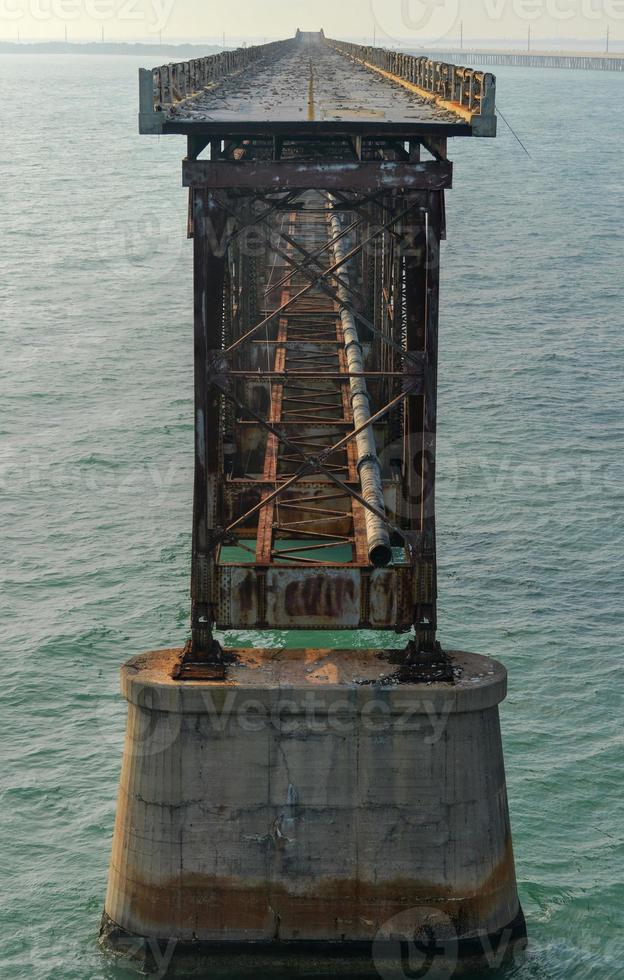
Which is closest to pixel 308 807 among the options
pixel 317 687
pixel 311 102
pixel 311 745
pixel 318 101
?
pixel 311 745

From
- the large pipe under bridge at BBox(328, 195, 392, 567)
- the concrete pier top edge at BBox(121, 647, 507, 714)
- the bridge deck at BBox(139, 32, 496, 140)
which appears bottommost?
the concrete pier top edge at BBox(121, 647, 507, 714)

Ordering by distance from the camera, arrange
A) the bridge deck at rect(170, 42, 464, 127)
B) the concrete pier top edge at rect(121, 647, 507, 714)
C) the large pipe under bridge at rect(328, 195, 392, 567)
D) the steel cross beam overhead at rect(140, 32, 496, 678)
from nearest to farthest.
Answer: the steel cross beam overhead at rect(140, 32, 496, 678) < the concrete pier top edge at rect(121, 647, 507, 714) < the large pipe under bridge at rect(328, 195, 392, 567) < the bridge deck at rect(170, 42, 464, 127)

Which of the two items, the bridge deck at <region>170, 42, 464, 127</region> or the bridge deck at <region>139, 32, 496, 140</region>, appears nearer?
the bridge deck at <region>139, 32, 496, 140</region>

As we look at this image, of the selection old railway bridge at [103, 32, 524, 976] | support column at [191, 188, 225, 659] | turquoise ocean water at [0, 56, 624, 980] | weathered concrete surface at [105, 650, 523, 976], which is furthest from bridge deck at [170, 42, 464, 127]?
turquoise ocean water at [0, 56, 624, 980]

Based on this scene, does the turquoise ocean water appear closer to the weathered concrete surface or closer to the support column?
the weathered concrete surface

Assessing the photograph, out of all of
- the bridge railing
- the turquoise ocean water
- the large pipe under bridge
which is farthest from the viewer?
the turquoise ocean water

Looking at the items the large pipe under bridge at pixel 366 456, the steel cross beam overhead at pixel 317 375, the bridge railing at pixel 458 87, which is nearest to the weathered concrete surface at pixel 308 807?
the steel cross beam overhead at pixel 317 375

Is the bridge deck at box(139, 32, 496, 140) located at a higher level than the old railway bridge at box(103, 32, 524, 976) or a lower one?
higher

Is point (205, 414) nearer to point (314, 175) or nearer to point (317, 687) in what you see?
point (314, 175)

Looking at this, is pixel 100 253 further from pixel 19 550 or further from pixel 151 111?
pixel 151 111
